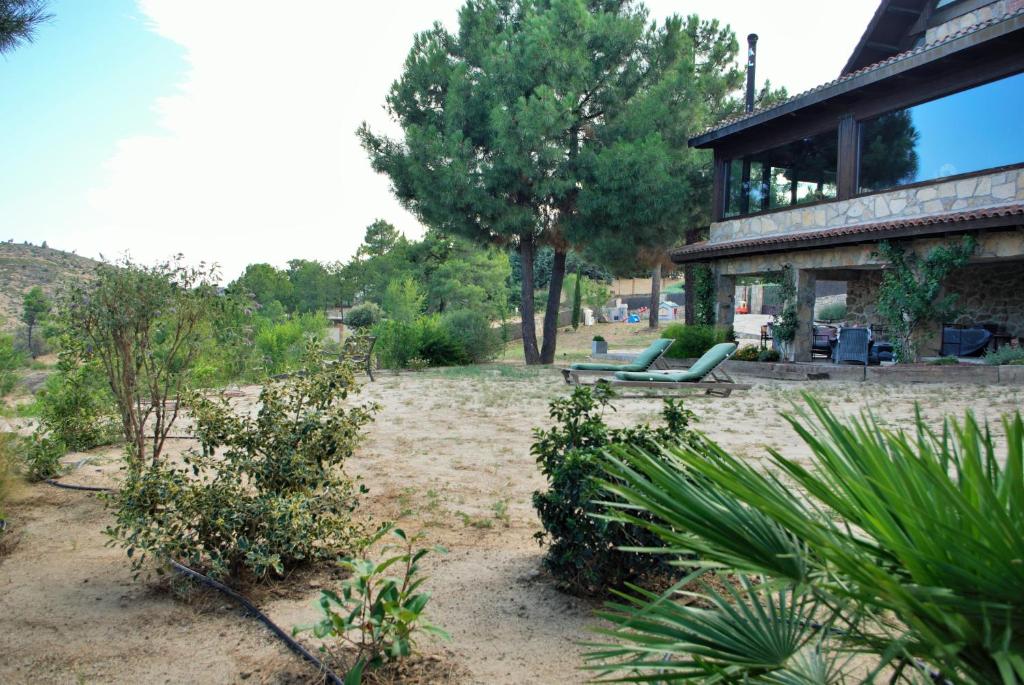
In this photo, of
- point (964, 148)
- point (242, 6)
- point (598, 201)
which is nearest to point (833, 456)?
point (242, 6)

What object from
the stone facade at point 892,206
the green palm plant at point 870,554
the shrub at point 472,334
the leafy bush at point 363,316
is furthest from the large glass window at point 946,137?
the leafy bush at point 363,316

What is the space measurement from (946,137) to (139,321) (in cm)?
1297

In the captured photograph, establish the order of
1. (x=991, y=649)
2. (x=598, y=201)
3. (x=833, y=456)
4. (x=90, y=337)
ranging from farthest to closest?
1. (x=598, y=201)
2. (x=90, y=337)
3. (x=833, y=456)
4. (x=991, y=649)

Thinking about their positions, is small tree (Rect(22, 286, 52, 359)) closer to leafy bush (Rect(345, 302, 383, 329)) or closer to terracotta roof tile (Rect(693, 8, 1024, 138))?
terracotta roof tile (Rect(693, 8, 1024, 138))

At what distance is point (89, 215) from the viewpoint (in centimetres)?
930

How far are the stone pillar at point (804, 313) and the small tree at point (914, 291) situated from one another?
1636 mm

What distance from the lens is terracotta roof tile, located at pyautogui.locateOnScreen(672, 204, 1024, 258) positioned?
1097 centimetres

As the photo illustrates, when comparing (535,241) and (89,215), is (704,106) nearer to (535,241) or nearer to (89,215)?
(535,241)

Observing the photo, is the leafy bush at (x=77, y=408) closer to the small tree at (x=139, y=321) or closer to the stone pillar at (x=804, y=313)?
the small tree at (x=139, y=321)

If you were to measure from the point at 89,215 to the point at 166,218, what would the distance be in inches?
36.7

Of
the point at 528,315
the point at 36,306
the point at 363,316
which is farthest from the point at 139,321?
the point at 363,316

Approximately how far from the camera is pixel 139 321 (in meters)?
5.00

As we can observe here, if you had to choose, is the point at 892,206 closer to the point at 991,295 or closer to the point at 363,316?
the point at 991,295

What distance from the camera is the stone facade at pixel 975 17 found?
45.1 ft
